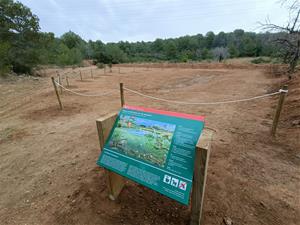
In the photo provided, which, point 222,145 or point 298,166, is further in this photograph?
point 222,145

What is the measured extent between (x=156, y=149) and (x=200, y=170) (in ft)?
1.37

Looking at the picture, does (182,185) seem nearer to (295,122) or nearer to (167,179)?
(167,179)

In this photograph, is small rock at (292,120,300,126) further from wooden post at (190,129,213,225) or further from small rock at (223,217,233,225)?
wooden post at (190,129,213,225)

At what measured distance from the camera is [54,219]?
5.81 feet

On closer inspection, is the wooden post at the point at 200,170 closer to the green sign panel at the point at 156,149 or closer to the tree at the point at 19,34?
the green sign panel at the point at 156,149

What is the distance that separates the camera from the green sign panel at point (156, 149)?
1286mm

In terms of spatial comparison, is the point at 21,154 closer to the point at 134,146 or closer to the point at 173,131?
the point at 134,146

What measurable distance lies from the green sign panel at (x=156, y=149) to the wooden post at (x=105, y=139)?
0.24 ft

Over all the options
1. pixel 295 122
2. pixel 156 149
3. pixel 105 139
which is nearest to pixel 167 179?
pixel 156 149

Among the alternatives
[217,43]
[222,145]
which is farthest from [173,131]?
[217,43]

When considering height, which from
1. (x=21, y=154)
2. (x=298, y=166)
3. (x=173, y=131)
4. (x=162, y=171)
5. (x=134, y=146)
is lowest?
(x=21, y=154)

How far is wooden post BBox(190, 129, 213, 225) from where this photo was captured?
1.16 meters

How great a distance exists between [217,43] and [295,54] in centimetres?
6515

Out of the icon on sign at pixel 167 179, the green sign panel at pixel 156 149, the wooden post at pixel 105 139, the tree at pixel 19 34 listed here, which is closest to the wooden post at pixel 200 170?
the green sign panel at pixel 156 149
